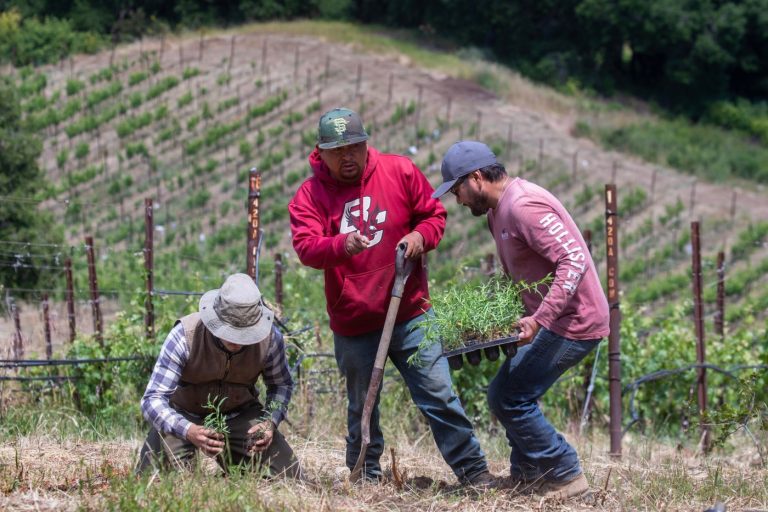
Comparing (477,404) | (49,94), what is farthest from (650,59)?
(477,404)

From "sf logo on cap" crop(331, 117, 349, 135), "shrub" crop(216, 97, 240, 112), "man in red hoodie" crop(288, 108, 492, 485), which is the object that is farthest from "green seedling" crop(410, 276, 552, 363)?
"shrub" crop(216, 97, 240, 112)

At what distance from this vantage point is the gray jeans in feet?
15.3

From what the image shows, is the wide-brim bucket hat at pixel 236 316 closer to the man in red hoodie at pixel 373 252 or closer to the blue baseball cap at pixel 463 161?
the man in red hoodie at pixel 373 252

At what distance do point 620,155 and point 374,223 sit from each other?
29153 millimetres

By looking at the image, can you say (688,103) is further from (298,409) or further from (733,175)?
(298,409)

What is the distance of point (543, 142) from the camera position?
105ft

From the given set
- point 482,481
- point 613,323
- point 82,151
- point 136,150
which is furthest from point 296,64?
point 482,481

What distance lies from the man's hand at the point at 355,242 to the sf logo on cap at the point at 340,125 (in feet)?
1.52

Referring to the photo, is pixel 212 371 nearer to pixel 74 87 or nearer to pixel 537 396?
pixel 537 396

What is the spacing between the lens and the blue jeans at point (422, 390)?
16.2ft

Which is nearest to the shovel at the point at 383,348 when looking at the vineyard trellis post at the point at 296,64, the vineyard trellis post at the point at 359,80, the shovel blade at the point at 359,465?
the shovel blade at the point at 359,465

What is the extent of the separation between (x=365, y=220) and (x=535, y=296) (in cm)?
82

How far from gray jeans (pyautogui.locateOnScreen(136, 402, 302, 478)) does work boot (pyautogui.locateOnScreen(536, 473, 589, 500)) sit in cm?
109

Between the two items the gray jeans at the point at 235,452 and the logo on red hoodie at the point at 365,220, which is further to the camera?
the logo on red hoodie at the point at 365,220
